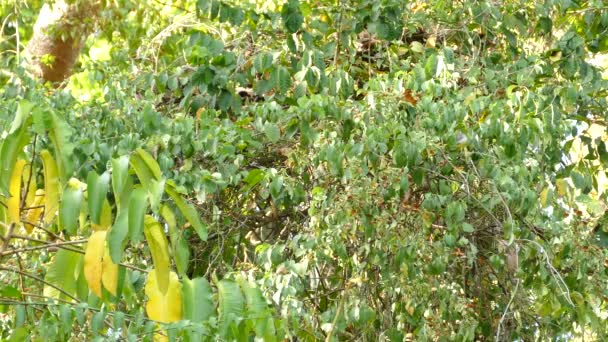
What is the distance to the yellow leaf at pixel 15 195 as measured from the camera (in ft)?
7.52

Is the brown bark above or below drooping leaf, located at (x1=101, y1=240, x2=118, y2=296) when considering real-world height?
below

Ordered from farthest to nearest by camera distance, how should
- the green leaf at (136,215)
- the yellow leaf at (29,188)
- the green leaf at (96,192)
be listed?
the yellow leaf at (29,188) < the green leaf at (96,192) < the green leaf at (136,215)

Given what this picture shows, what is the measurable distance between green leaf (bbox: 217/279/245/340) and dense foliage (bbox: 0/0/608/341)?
72 cm

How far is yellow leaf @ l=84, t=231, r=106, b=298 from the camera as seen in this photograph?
220 centimetres

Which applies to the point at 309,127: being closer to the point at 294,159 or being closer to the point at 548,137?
the point at 294,159

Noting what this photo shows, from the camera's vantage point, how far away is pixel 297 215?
14.0 ft

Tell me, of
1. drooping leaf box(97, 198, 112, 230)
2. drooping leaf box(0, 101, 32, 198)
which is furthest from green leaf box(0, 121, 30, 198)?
drooping leaf box(97, 198, 112, 230)

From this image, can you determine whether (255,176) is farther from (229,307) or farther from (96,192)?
(96,192)

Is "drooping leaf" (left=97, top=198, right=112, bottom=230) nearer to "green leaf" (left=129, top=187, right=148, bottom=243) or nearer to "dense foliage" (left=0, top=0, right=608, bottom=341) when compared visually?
"green leaf" (left=129, top=187, right=148, bottom=243)

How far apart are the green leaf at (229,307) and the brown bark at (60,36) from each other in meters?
4.83

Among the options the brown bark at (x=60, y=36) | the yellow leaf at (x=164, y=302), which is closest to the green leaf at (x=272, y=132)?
the yellow leaf at (x=164, y=302)

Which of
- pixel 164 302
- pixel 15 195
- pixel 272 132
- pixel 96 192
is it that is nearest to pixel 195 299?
pixel 164 302

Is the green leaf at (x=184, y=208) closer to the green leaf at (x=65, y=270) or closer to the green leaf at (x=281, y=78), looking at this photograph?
the green leaf at (x=65, y=270)

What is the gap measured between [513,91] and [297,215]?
2.84 ft
